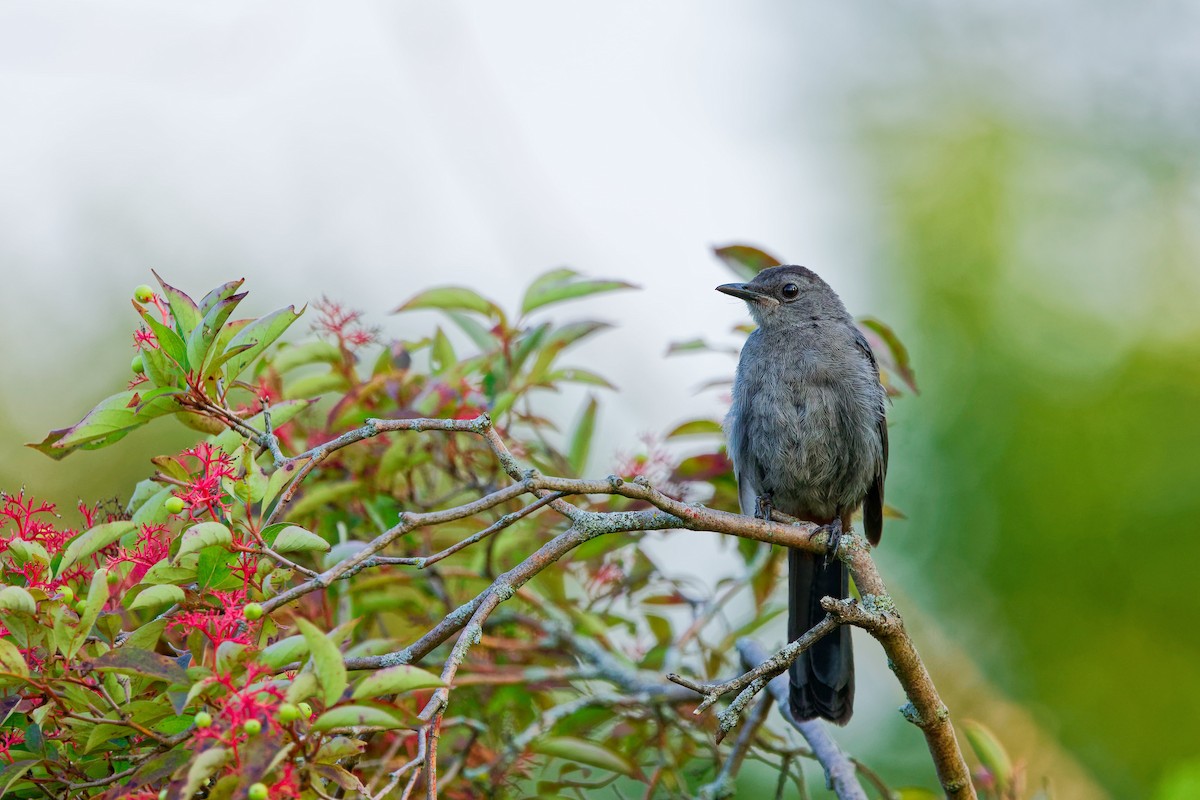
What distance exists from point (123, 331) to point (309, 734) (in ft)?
21.7

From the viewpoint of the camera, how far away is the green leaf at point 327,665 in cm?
153

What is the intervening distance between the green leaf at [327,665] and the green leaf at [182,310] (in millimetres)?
824

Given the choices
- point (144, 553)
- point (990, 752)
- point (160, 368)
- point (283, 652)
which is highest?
point (160, 368)

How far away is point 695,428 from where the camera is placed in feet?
12.5

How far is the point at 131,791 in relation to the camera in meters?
1.69

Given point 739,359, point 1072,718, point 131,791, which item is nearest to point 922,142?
point 739,359

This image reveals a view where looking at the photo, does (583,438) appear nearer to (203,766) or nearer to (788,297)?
(788,297)

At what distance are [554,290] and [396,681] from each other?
218 cm

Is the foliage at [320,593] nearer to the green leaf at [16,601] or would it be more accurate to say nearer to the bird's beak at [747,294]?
the green leaf at [16,601]

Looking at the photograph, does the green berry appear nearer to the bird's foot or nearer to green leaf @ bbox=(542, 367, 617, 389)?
the bird's foot

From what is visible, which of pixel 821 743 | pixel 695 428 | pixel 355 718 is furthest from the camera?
pixel 695 428

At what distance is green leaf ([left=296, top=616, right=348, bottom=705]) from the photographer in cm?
153

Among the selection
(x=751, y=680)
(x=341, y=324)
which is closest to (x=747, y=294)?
(x=341, y=324)

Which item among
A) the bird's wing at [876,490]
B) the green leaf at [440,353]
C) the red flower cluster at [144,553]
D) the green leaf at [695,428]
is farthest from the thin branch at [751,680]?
the bird's wing at [876,490]
